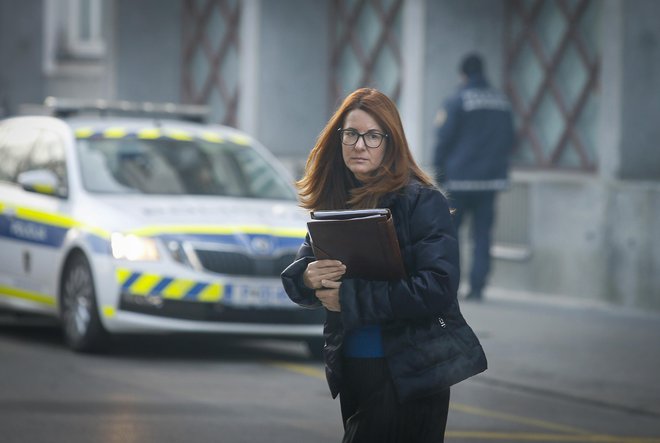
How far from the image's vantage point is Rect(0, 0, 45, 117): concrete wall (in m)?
28.0

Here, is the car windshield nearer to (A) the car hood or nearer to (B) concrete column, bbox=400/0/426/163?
(A) the car hood

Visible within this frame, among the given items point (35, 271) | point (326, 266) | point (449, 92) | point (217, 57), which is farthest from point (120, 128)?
point (217, 57)

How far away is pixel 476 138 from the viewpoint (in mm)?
15203

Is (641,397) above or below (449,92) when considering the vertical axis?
below

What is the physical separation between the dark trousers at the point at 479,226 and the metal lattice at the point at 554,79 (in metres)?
1.32

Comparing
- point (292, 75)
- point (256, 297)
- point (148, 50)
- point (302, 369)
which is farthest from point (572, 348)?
point (148, 50)

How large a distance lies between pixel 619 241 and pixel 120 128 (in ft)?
15.7

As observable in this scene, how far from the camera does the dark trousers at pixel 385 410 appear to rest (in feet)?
16.6

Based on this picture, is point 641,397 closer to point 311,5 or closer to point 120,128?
point 120,128

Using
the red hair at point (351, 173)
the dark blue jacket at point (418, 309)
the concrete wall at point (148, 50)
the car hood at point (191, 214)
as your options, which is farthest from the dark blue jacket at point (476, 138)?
the dark blue jacket at point (418, 309)

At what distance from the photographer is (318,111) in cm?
2062

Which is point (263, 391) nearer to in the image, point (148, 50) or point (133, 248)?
point (133, 248)

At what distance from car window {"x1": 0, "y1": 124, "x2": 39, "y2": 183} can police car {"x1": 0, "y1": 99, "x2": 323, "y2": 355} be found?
14 mm

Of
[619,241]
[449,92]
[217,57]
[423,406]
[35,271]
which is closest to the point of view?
[423,406]
